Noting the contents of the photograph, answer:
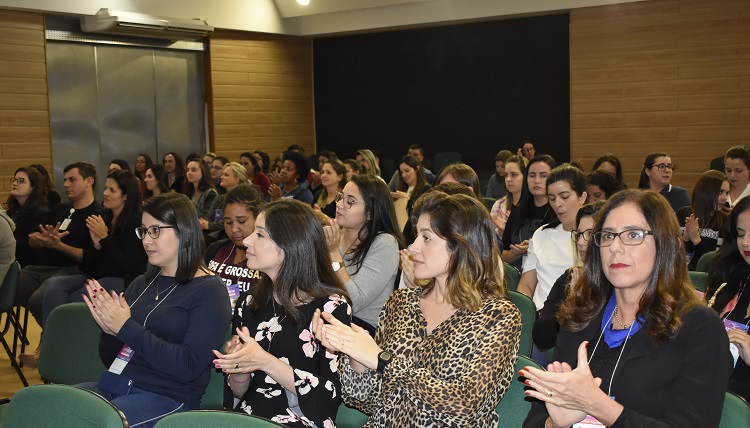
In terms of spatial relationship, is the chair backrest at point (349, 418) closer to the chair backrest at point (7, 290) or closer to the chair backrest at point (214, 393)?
the chair backrest at point (214, 393)

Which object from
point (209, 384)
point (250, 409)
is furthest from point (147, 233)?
point (250, 409)

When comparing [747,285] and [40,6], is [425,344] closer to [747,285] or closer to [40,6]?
[747,285]

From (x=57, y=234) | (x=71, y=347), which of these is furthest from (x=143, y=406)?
(x=57, y=234)

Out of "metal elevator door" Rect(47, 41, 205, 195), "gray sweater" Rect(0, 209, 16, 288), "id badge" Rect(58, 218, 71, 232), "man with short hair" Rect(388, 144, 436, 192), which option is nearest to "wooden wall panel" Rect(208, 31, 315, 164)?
"metal elevator door" Rect(47, 41, 205, 195)

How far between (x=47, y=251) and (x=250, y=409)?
161 inches

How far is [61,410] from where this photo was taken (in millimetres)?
2201

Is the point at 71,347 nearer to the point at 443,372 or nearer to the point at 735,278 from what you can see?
the point at 443,372

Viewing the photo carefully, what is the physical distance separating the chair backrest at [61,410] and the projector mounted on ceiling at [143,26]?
9.67 metres

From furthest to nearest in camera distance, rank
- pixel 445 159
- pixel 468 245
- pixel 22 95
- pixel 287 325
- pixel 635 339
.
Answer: pixel 445 159 → pixel 22 95 → pixel 287 325 → pixel 468 245 → pixel 635 339

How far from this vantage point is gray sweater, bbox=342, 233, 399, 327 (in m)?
3.74

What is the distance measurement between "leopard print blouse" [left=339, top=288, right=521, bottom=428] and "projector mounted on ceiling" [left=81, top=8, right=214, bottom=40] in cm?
991

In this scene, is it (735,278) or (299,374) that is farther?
(735,278)

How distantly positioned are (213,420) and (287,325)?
0.76 meters

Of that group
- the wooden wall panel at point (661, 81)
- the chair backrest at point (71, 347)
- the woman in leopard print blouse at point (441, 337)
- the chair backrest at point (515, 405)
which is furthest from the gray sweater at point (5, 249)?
the wooden wall panel at point (661, 81)
